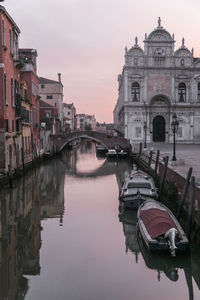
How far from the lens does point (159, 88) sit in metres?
29.7

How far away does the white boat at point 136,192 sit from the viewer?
33.9 feet

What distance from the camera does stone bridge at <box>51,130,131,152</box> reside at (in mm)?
29353

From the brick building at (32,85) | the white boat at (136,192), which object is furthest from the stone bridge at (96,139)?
the white boat at (136,192)

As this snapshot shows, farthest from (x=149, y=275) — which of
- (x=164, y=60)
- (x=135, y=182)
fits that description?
(x=164, y=60)

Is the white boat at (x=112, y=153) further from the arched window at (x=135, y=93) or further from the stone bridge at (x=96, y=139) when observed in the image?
the arched window at (x=135, y=93)

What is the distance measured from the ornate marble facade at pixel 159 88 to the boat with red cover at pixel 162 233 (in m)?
22.2

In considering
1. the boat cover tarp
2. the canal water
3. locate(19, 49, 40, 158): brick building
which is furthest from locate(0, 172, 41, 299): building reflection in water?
locate(19, 49, 40, 158): brick building

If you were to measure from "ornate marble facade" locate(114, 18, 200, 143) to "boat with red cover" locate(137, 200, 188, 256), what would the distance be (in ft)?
72.8

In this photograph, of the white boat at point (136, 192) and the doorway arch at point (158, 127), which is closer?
the white boat at point (136, 192)

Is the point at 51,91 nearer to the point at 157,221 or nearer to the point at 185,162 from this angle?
the point at 185,162

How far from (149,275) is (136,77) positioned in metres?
25.2

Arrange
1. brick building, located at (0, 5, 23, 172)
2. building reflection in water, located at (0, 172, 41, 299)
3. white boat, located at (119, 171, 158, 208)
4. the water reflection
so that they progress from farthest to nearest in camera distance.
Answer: brick building, located at (0, 5, 23, 172) → white boat, located at (119, 171, 158, 208) → the water reflection → building reflection in water, located at (0, 172, 41, 299)

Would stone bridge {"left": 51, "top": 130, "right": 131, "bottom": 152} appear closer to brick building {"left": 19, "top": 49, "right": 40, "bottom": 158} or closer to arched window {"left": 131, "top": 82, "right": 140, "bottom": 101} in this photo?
arched window {"left": 131, "top": 82, "right": 140, "bottom": 101}

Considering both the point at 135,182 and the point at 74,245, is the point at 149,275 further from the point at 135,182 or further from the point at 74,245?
the point at 135,182
